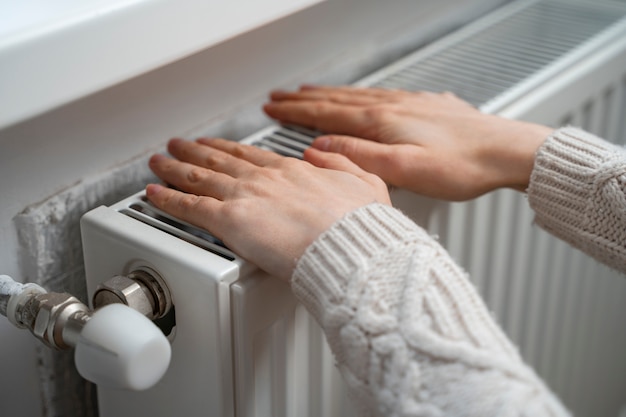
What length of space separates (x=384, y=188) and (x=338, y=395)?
154mm

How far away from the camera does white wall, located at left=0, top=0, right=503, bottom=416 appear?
1.61 feet

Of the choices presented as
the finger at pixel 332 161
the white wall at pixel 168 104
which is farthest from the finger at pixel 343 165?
the white wall at pixel 168 104

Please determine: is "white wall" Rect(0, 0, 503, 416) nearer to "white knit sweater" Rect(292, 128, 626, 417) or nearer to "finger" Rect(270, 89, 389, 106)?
"finger" Rect(270, 89, 389, 106)

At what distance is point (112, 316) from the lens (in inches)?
14.8

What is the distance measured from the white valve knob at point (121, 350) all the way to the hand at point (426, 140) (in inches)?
8.0

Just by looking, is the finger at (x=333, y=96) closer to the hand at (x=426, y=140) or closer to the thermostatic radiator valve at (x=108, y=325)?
the hand at (x=426, y=140)

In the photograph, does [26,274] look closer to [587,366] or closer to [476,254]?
[476,254]

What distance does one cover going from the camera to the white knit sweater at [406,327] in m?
0.37

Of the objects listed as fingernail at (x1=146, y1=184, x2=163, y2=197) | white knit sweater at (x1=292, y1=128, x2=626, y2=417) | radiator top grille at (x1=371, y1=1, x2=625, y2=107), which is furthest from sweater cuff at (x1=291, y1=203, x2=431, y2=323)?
radiator top grille at (x1=371, y1=1, x2=625, y2=107)

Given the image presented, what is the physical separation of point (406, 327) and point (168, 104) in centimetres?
26

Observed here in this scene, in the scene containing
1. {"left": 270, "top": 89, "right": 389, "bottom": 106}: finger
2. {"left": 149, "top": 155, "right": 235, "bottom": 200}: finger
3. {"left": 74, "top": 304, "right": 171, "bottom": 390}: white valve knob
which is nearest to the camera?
{"left": 74, "top": 304, "right": 171, "bottom": 390}: white valve knob

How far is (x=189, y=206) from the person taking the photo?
469mm

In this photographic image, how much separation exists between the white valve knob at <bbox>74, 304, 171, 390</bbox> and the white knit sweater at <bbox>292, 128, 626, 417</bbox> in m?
0.09

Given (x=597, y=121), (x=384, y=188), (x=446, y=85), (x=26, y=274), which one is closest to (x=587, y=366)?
(x=597, y=121)
